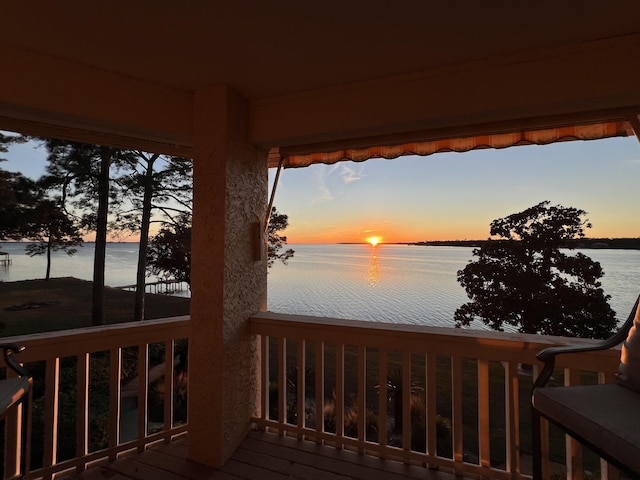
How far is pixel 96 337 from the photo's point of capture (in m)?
1.87

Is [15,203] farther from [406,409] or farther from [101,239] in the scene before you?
[406,409]

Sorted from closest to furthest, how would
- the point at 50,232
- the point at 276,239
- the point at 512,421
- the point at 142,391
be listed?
the point at 512,421
the point at 142,391
the point at 50,232
the point at 276,239

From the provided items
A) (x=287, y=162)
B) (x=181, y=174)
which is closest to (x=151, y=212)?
(x=181, y=174)

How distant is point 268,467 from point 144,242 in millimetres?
2251

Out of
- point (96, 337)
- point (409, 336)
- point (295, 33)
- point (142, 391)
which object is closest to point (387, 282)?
point (409, 336)

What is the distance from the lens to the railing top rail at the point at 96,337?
172 cm

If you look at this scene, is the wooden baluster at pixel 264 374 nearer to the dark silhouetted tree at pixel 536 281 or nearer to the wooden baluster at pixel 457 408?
the wooden baluster at pixel 457 408

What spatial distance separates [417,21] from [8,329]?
4.21m

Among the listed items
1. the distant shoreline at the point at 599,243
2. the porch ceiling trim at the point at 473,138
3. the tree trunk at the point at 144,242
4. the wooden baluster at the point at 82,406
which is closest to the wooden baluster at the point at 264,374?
the wooden baluster at the point at 82,406

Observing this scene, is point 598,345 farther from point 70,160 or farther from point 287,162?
point 70,160

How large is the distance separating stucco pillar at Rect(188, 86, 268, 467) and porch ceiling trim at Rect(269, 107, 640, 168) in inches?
20.2

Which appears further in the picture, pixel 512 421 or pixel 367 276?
pixel 367 276

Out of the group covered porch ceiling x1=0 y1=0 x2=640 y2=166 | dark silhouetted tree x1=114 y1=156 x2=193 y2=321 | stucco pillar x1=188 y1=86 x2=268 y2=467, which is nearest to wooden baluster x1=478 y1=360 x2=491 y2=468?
covered porch ceiling x1=0 y1=0 x2=640 y2=166

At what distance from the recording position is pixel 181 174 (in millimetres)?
3092
